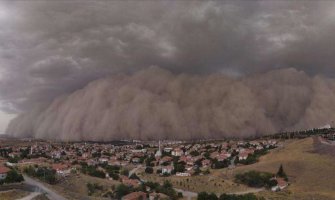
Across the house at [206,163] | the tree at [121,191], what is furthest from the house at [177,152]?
the tree at [121,191]

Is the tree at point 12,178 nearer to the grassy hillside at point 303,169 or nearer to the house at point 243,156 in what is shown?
the grassy hillside at point 303,169

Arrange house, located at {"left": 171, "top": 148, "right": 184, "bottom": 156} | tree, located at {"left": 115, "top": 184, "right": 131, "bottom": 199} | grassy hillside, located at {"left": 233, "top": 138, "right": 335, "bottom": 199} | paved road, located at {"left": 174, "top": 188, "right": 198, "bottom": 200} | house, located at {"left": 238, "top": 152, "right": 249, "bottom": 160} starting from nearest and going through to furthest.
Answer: tree, located at {"left": 115, "top": 184, "right": 131, "bottom": 199} → paved road, located at {"left": 174, "top": 188, "right": 198, "bottom": 200} → grassy hillside, located at {"left": 233, "top": 138, "right": 335, "bottom": 199} → house, located at {"left": 238, "top": 152, "right": 249, "bottom": 160} → house, located at {"left": 171, "top": 148, "right": 184, "bottom": 156}

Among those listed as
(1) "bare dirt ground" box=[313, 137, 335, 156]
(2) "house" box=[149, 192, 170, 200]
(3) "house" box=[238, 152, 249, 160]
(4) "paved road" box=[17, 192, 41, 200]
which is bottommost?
(2) "house" box=[149, 192, 170, 200]

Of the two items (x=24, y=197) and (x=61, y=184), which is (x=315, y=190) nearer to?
(x=61, y=184)

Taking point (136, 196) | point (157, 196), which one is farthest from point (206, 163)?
point (136, 196)

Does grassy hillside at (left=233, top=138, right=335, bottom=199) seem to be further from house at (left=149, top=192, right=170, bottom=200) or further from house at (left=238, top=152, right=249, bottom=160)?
house at (left=149, top=192, right=170, bottom=200)

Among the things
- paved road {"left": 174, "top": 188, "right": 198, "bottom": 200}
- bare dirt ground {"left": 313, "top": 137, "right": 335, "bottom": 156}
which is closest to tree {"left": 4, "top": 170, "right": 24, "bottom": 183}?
paved road {"left": 174, "top": 188, "right": 198, "bottom": 200}

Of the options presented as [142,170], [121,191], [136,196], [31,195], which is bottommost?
[136,196]

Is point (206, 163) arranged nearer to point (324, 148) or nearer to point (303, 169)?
point (324, 148)

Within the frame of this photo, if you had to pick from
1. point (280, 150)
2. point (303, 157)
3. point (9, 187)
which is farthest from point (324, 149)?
point (9, 187)

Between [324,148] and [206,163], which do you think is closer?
[324,148]

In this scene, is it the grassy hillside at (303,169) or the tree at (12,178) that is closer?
the tree at (12,178)
